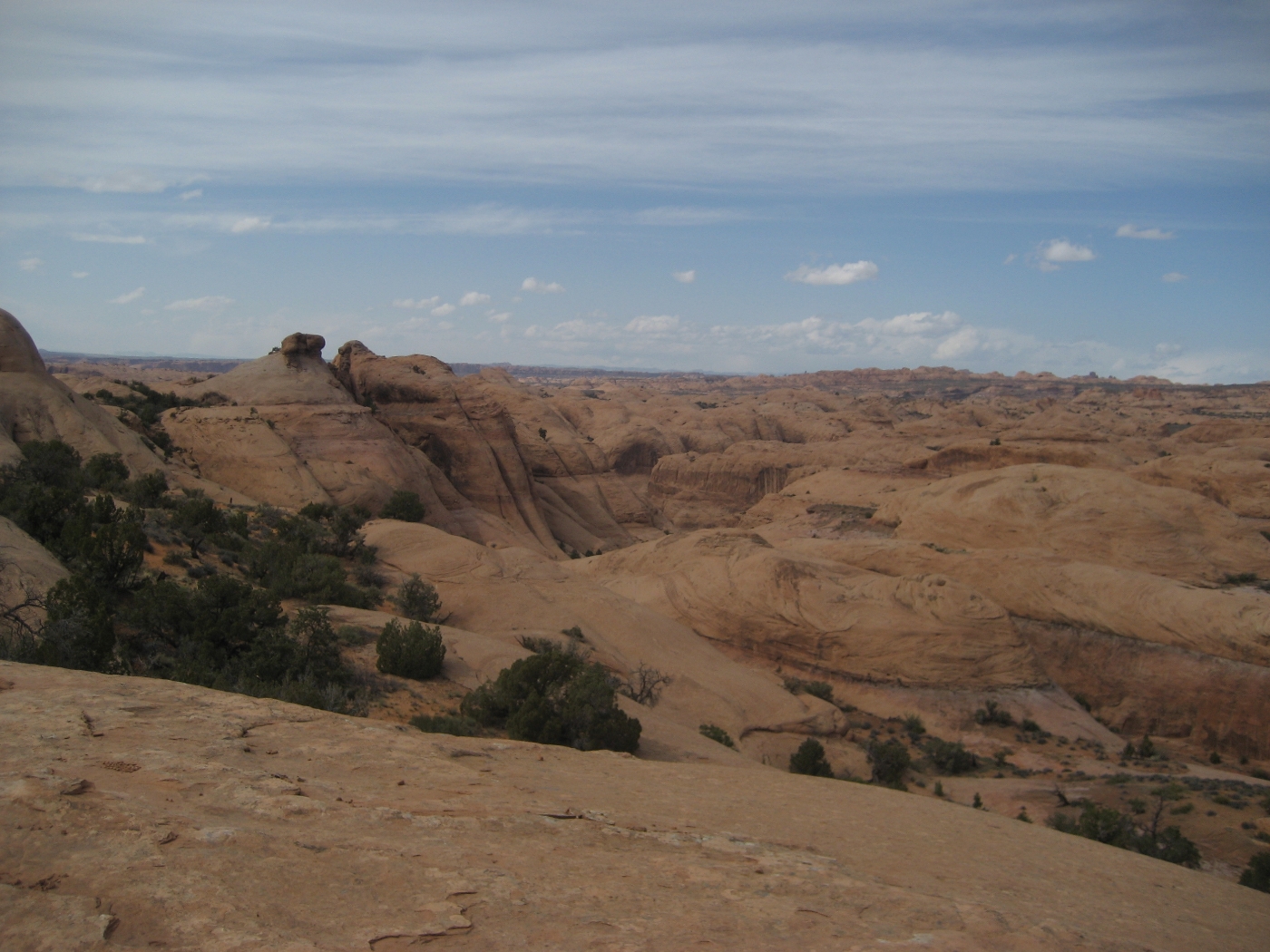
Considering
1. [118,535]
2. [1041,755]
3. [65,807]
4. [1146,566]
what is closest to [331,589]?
[118,535]

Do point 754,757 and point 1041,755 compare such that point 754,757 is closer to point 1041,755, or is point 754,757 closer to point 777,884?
point 1041,755

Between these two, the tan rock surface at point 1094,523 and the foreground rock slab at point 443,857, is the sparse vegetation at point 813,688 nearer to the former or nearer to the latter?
the tan rock surface at point 1094,523

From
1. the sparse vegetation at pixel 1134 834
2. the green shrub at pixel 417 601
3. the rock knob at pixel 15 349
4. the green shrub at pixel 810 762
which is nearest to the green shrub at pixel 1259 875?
the sparse vegetation at pixel 1134 834

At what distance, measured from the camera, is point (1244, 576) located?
87.2 feet

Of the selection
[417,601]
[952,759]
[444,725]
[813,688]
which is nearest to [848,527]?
[813,688]

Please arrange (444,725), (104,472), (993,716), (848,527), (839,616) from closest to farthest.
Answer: (444,725) → (104,472) → (993,716) → (839,616) → (848,527)

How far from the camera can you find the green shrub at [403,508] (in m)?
25.4

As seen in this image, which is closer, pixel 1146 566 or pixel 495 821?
pixel 495 821

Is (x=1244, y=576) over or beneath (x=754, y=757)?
over

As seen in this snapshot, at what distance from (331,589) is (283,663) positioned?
467 cm

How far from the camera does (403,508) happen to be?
83.5 ft

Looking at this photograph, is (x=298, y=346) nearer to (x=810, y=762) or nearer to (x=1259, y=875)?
(x=810, y=762)

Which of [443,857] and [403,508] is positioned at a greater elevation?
[443,857]

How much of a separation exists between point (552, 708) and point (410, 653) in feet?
8.54
